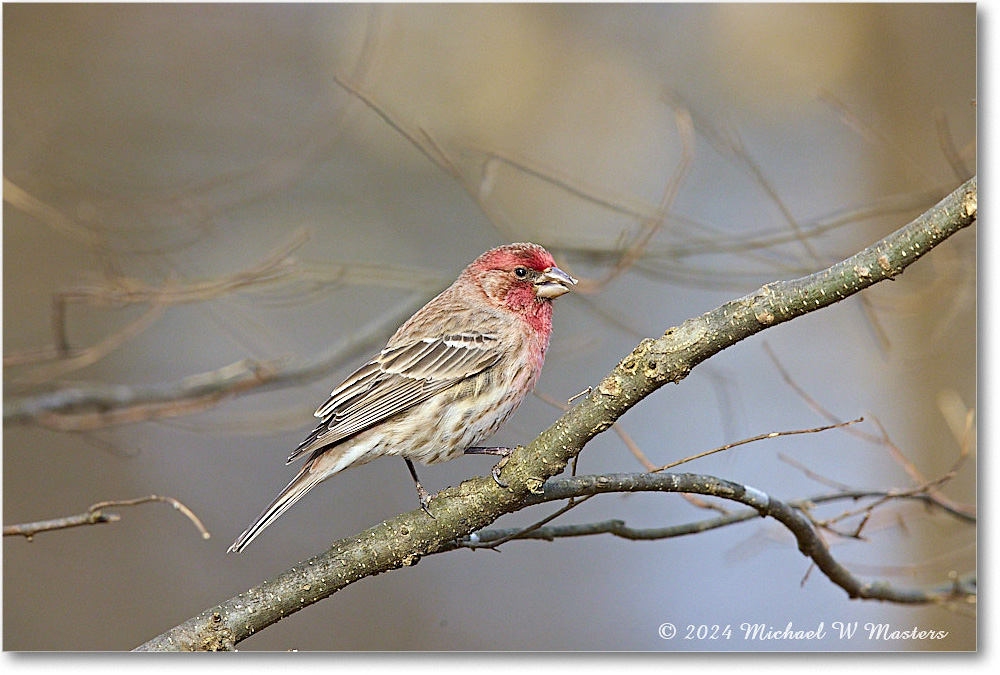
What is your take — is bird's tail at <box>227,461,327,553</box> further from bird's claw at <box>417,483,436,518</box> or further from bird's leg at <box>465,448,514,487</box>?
bird's leg at <box>465,448,514,487</box>

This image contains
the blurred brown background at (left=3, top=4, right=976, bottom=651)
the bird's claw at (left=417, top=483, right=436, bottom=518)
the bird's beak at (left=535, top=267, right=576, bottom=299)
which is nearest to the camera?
the bird's claw at (left=417, top=483, right=436, bottom=518)

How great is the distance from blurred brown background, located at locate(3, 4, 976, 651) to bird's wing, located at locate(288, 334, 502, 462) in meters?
0.64

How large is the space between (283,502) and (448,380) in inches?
27.3

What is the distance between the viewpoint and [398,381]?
10.9 ft

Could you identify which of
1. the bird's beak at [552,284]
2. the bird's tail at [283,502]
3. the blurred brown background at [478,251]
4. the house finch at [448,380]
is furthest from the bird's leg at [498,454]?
the blurred brown background at [478,251]

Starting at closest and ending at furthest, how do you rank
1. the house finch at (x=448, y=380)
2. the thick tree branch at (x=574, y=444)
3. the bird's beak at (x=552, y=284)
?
the thick tree branch at (x=574, y=444)
the house finch at (x=448, y=380)
the bird's beak at (x=552, y=284)

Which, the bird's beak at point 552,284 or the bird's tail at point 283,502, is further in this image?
the bird's beak at point 552,284

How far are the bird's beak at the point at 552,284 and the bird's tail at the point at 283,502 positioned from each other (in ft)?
3.37

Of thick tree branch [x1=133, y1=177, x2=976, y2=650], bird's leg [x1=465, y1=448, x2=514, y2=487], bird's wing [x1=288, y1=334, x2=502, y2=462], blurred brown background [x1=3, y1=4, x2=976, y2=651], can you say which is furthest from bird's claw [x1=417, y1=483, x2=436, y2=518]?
blurred brown background [x1=3, y1=4, x2=976, y2=651]

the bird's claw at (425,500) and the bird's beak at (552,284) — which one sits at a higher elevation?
the bird's beak at (552,284)

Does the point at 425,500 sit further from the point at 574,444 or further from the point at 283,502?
the point at 574,444

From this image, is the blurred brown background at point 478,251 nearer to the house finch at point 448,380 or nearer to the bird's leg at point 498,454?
the house finch at point 448,380

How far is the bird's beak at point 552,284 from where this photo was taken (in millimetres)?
3385

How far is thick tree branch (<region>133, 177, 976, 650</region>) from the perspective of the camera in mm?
2119
